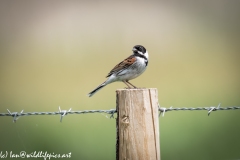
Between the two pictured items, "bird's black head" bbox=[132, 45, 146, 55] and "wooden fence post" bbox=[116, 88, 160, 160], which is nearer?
"wooden fence post" bbox=[116, 88, 160, 160]

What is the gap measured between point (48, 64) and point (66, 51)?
1.15 m

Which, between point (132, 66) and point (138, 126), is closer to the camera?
point (138, 126)

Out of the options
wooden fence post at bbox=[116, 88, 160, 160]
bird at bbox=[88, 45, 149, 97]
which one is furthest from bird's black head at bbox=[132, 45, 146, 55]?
wooden fence post at bbox=[116, 88, 160, 160]

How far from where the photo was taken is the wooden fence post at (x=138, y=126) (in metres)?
4.39

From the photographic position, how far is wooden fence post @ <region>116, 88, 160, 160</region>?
173 inches

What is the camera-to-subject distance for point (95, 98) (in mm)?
11812

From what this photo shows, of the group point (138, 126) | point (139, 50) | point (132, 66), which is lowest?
point (138, 126)

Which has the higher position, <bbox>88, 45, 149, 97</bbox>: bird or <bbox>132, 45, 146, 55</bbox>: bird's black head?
<bbox>132, 45, 146, 55</bbox>: bird's black head

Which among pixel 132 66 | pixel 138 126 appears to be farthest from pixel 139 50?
Result: pixel 138 126

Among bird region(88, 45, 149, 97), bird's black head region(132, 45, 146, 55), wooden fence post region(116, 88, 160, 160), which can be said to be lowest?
wooden fence post region(116, 88, 160, 160)

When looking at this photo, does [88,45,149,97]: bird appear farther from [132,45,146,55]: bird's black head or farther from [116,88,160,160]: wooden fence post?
[116,88,160,160]: wooden fence post

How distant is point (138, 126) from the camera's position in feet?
14.4

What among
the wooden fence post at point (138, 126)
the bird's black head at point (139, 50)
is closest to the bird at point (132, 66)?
the bird's black head at point (139, 50)

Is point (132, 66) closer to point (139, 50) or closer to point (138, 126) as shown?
point (139, 50)
